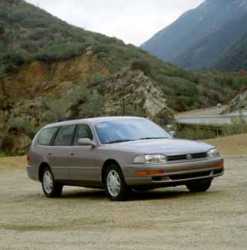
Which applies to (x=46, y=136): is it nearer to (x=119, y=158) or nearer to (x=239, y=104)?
(x=119, y=158)

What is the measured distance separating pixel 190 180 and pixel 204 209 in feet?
6.61

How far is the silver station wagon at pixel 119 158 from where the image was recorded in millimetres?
14578

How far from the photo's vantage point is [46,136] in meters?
17.9

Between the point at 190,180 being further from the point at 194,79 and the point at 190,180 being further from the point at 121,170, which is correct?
the point at 194,79

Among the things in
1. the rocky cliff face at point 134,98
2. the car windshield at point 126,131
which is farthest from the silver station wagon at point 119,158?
the rocky cliff face at point 134,98

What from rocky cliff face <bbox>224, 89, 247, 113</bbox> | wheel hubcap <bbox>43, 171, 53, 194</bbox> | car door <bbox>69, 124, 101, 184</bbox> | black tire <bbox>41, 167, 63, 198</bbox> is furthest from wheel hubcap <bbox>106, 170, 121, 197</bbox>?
rocky cliff face <bbox>224, 89, 247, 113</bbox>

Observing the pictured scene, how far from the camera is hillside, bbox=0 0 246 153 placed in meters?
43.3

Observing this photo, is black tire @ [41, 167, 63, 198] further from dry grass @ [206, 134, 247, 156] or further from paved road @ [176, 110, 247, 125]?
paved road @ [176, 110, 247, 125]

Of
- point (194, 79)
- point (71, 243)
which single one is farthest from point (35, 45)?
point (71, 243)

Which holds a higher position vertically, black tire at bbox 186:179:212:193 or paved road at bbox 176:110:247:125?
black tire at bbox 186:179:212:193

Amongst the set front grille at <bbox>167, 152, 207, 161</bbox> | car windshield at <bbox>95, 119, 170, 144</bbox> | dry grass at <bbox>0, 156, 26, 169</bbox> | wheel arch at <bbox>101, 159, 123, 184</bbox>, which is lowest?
dry grass at <bbox>0, 156, 26, 169</bbox>

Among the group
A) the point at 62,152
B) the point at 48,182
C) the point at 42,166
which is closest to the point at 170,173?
the point at 62,152

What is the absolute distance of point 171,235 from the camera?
10.4 metres

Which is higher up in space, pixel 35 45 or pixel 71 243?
pixel 35 45
